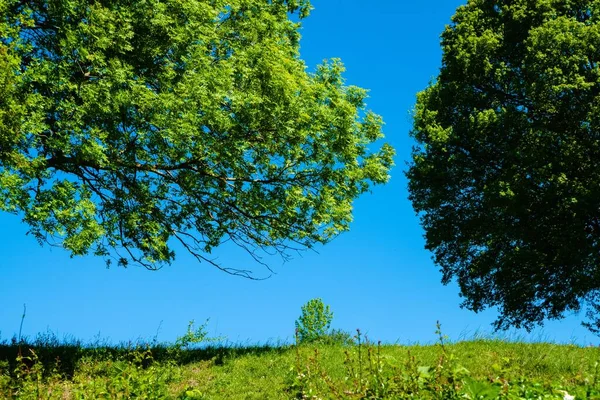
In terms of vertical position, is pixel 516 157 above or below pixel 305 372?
above

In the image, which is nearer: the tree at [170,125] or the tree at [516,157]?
the tree at [170,125]

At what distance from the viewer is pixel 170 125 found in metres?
12.0

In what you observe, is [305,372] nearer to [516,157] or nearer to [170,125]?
[170,125]

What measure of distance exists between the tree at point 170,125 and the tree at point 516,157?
667cm

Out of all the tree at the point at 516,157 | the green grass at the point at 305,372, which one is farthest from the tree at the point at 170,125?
the tree at the point at 516,157

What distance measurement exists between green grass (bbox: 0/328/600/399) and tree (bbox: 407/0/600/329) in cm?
651

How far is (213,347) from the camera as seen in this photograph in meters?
14.9

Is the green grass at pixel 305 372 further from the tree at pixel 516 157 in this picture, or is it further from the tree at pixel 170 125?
the tree at pixel 516 157

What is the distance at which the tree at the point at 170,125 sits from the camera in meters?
11.7

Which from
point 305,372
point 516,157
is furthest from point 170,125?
point 516,157

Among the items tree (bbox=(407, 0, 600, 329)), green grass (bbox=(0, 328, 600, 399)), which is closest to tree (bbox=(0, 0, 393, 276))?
green grass (bbox=(0, 328, 600, 399))

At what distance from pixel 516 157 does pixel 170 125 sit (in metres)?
12.7

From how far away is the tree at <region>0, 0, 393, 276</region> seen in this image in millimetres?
11672

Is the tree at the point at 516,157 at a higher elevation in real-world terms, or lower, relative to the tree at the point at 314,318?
higher
